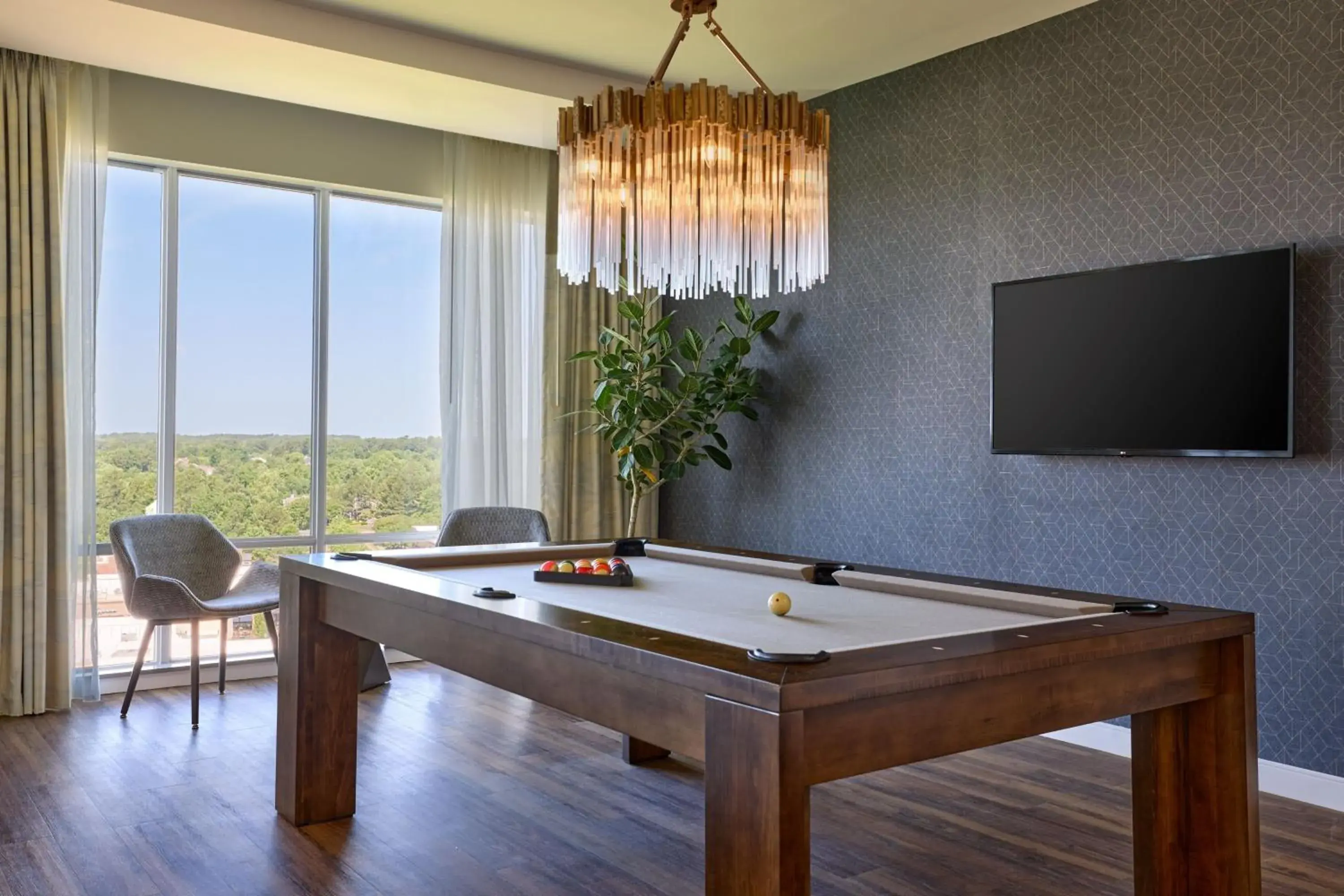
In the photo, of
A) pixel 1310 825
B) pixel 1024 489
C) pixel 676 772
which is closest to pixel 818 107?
pixel 1024 489

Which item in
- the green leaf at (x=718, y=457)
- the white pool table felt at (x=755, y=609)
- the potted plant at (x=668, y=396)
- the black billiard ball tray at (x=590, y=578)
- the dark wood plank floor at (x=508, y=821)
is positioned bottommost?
the dark wood plank floor at (x=508, y=821)

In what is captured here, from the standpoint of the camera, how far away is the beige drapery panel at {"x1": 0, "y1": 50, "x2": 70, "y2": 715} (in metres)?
4.45

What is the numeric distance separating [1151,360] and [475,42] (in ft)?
10.3

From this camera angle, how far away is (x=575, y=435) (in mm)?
6113

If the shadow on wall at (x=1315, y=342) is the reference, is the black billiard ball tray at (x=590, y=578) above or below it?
below

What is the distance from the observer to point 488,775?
12.0 feet

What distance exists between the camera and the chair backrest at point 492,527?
4.84 meters

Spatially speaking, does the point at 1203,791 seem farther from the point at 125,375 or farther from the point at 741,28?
the point at 125,375

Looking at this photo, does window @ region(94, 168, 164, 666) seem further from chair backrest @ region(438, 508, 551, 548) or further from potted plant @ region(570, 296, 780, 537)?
potted plant @ region(570, 296, 780, 537)

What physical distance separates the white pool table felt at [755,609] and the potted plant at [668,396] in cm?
223

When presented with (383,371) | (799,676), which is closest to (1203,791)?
(799,676)

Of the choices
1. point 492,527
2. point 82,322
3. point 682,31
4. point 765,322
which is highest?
point 682,31

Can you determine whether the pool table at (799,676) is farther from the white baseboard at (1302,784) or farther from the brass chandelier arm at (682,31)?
the brass chandelier arm at (682,31)

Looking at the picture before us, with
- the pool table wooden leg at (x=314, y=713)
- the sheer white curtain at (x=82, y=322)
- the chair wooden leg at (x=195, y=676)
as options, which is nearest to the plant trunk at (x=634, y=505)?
the chair wooden leg at (x=195, y=676)
